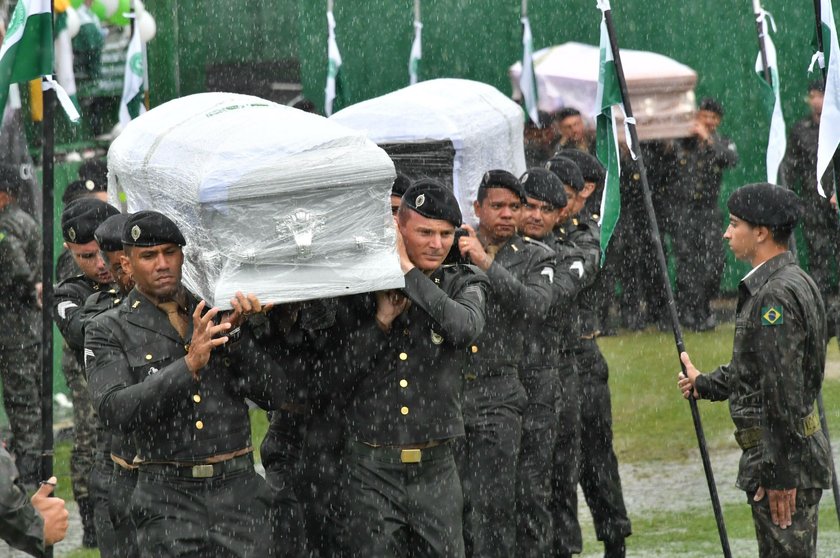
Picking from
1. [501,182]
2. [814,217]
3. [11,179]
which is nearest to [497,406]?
[501,182]

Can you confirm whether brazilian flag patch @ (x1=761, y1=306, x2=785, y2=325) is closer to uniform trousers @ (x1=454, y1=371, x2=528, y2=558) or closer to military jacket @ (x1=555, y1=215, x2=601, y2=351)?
uniform trousers @ (x1=454, y1=371, x2=528, y2=558)

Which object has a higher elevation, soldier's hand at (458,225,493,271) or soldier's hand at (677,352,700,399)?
soldier's hand at (458,225,493,271)

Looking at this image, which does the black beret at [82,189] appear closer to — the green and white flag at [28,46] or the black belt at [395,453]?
the green and white flag at [28,46]

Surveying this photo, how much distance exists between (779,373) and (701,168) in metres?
8.42

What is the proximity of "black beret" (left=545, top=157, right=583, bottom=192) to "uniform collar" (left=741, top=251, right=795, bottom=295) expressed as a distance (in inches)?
91.3

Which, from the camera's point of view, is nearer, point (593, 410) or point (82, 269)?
point (82, 269)

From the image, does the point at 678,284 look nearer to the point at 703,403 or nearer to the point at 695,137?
the point at 695,137

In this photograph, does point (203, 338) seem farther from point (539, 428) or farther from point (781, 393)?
point (539, 428)

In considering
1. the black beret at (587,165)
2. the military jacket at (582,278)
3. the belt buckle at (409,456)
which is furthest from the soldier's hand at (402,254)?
the black beret at (587,165)

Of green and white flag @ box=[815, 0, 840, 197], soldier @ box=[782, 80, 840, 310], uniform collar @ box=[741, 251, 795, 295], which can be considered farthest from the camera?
soldier @ box=[782, 80, 840, 310]

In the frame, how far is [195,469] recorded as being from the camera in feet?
19.0

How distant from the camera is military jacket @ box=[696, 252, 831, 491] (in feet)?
20.7

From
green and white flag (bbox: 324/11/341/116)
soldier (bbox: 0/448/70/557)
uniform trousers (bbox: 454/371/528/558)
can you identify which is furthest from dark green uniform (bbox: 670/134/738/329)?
soldier (bbox: 0/448/70/557)

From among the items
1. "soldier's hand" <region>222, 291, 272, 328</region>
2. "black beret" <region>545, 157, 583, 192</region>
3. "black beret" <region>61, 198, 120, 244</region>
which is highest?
"soldier's hand" <region>222, 291, 272, 328</region>
